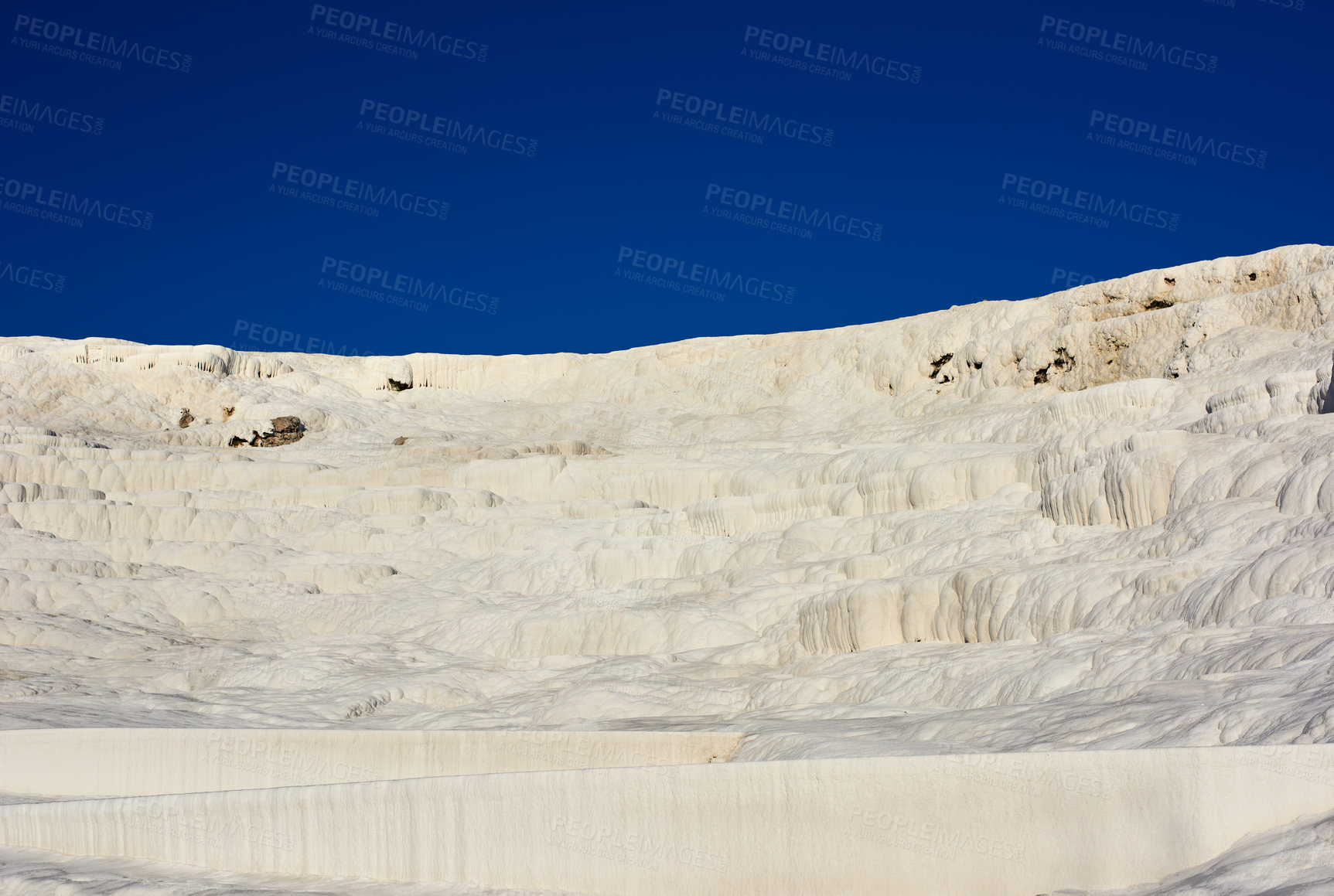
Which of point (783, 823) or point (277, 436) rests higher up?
point (277, 436)

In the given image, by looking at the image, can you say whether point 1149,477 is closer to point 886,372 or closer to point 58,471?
point 886,372

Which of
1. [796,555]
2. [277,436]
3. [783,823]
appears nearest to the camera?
[783,823]

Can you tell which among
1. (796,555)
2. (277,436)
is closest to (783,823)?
(796,555)

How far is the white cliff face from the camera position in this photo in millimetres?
13367

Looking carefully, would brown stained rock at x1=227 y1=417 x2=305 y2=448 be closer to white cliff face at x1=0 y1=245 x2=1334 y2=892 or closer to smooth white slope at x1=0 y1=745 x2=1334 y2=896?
white cliff face at x1=0 y1=245 x2=1334 y2=892

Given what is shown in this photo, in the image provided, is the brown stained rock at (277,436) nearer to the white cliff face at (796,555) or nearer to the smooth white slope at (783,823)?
the white cliff face at (796,555)

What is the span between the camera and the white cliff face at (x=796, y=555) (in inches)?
526

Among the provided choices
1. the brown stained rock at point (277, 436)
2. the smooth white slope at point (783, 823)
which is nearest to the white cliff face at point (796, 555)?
the brown stained rock at point (277, 436)

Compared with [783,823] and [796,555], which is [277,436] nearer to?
[796,555]

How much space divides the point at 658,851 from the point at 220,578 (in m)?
18.8

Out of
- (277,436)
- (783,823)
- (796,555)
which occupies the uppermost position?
(277,436)

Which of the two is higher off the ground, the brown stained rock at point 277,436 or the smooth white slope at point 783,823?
the brown stained rock at point 277,436

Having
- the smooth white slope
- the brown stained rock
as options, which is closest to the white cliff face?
the brown stained rock

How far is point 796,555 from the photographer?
22.4 metres
